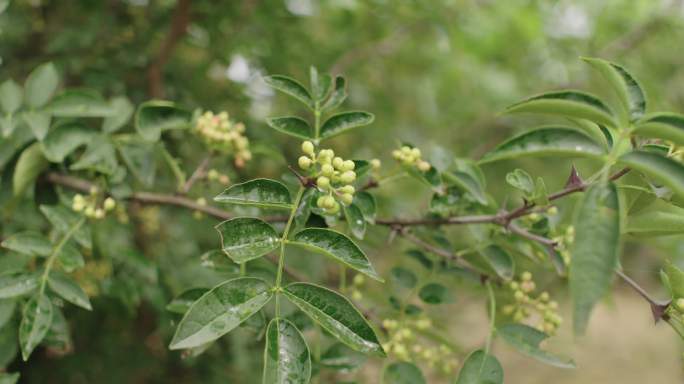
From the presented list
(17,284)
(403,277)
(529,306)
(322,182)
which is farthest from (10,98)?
(529,306)

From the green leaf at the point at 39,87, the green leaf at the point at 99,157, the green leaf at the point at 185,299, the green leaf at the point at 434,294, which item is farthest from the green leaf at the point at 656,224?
the green leaf at the point at 39,87

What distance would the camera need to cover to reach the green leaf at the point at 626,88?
0.83 m

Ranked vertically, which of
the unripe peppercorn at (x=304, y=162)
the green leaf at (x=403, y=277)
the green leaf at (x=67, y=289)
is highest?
the unripe peppercorn at (x=304, y=162)

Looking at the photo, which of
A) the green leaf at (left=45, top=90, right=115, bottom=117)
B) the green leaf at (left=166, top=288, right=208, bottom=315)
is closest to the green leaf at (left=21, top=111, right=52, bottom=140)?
the green leaf at (left=45, top=90, right=115, bottom=117)

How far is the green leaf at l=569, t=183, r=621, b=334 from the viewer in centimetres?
69

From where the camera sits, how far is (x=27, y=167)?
4.36ft

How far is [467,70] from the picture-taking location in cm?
346

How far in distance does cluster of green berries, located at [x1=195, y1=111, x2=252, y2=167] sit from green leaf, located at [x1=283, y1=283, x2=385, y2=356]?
1.76 ft

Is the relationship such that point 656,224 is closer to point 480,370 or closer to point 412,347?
point 480,370

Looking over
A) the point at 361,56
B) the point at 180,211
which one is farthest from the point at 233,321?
the point at 361,56

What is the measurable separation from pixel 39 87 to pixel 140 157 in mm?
276

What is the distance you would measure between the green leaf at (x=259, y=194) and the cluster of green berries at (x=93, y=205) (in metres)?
0.49

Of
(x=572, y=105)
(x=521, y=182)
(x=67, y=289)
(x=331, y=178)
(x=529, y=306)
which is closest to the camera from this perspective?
(x=572, y=105)

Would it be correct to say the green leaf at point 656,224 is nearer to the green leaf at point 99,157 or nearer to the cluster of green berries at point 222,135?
the cluster of green berries at point 222,135
